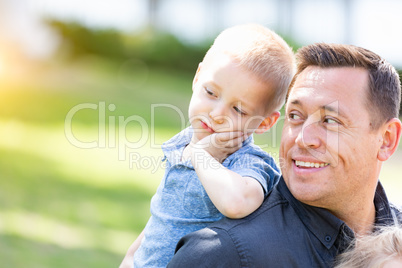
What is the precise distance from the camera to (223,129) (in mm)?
2975

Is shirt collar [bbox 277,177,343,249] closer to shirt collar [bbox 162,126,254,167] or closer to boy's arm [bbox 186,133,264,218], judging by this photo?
boy's arm [bbox 186,133,264,218]

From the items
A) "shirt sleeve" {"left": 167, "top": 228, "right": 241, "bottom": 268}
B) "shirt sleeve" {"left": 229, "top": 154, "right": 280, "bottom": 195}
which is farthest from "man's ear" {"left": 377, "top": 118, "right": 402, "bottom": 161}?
"shirt sleeve" {"left": 167, "top": 228, "right": 241, "bottom": 268}

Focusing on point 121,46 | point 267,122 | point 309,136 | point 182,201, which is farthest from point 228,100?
point 121,46

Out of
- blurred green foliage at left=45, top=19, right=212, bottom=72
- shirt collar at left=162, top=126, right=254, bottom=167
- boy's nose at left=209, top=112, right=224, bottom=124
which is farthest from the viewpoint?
blurred green foliage at left=45, top=19, right=212, bottom=72

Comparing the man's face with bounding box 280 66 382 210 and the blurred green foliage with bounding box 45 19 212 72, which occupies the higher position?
the blurred green foliage with bounding box 45 19 212 72

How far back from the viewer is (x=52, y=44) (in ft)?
76.5

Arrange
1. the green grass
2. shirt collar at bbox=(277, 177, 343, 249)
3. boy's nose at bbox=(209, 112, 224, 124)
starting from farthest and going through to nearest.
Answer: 1. the green grass
2. boy's nose at bbox=(209, 112, 224, 124)
3. shirt collar at bbox=(277, 177, 343, 249)

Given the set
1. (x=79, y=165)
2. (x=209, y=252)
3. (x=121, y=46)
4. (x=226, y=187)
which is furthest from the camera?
(x=121, y=46)

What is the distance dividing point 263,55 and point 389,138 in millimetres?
753

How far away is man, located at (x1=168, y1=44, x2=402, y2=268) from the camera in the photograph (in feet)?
8.57

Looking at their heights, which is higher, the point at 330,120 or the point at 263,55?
the point at 263,55

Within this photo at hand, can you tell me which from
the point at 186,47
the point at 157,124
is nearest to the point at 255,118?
the point at 157,124

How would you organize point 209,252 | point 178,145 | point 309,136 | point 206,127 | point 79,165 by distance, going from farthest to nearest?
1. point 79,165
2. point 178,145
3. point 206,127
4. point 309,136
5. point 209,252

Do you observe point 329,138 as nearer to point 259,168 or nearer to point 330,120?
point 330,120
